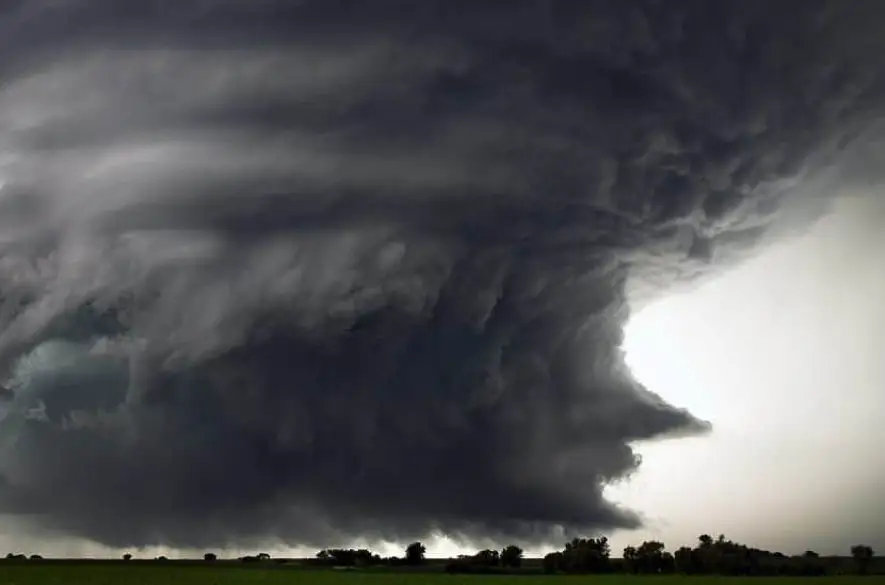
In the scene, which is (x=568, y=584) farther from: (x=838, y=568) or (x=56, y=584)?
(x=838, y=568)

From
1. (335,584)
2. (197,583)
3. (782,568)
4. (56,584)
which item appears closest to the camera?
(56,584)

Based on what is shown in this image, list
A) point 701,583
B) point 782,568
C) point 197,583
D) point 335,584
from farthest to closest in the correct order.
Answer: point 782,568, point 701,583, point 335,584, point 197,583

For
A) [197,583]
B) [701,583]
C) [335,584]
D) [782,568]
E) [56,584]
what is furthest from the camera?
[782,568]

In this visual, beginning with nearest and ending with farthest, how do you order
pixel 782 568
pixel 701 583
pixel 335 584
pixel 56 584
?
pixel 56 584, pixel 335 584, pixel 701 583, pixel 782 568

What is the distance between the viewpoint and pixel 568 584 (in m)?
126

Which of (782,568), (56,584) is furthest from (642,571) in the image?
(56,584)

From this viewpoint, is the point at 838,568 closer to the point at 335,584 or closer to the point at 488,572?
the point at 488,572

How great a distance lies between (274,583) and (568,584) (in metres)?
38.5

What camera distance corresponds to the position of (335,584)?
119750mm

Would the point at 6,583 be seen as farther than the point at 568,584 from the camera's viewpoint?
No

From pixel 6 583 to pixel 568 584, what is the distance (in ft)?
224

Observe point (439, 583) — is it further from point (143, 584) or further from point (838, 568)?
point (838, 568)

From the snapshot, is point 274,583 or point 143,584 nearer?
point 143,584

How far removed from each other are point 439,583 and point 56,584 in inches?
1856
